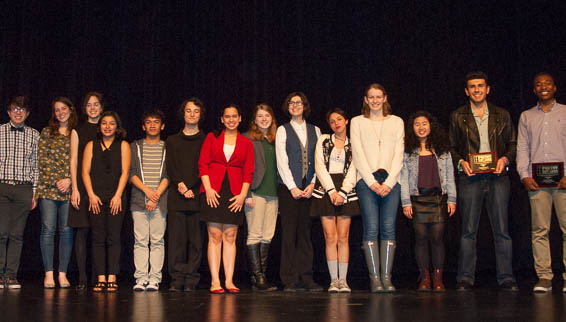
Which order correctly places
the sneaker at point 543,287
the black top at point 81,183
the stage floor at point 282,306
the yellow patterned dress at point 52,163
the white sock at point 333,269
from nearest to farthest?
the stage floor at point 282,306
the sneaker at point 543,287
the white sock at point 333,269
the black top at point 81,183
the yellow patterned dress at point 52,163

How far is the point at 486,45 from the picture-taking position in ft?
18.1

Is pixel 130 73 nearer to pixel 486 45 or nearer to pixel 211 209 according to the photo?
pixel 211 209

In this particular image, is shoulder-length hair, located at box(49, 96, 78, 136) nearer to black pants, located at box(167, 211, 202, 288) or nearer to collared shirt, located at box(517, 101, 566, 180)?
black pants, located at box(167, 211, 202, 288)

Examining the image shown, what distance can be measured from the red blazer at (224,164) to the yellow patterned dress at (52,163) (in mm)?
1099

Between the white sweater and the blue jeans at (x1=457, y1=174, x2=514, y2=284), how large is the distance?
0.56 meters

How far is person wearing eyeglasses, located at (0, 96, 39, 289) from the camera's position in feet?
14.0

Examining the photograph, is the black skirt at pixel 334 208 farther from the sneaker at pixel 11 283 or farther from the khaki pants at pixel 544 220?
the sneaker at pixel 11 283

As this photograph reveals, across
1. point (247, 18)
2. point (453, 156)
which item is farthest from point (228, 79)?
point (453, 156)

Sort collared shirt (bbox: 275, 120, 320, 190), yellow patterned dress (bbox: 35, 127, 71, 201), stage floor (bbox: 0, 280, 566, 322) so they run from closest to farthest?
stage floor (bbox: 0, 280, 566, 322)
collared shirt (bbox: 275, 120, 320, 190)
yellow patterned dress (bbox: 35, 127, 71, 201)

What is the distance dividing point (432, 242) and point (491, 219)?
1.47ft

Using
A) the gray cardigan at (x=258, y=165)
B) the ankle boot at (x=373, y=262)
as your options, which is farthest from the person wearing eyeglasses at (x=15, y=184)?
the ankle boot at (x=373, y=262)

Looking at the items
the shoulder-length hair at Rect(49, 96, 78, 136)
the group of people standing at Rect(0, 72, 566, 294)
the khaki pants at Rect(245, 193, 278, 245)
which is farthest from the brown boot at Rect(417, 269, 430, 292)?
the shoulder-length hair at Rect(49, 96, 78, 136)

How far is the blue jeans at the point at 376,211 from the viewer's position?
3.89 meters

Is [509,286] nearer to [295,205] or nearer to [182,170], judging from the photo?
[295,205]
